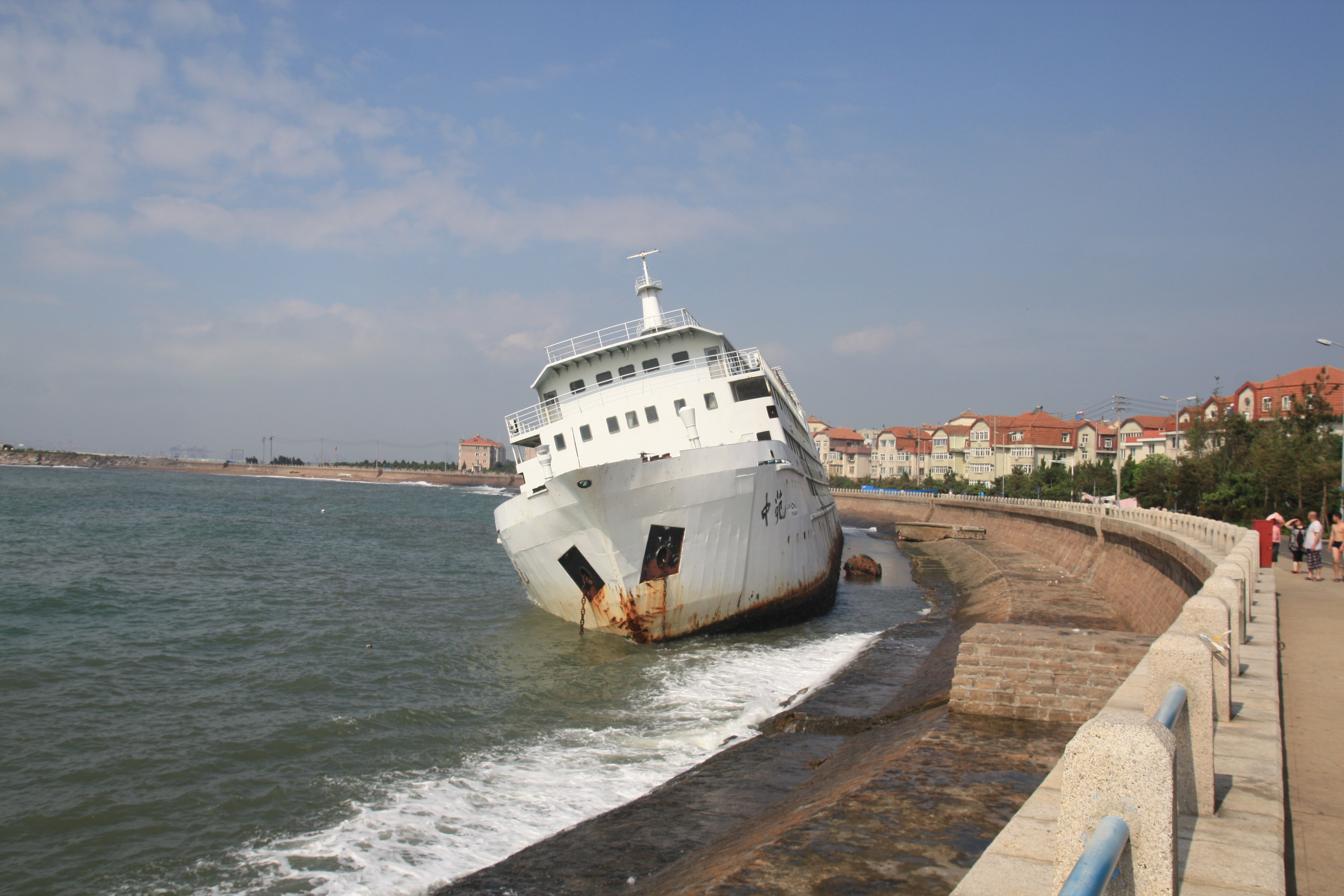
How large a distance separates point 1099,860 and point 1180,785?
218 cm

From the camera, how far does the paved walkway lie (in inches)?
150

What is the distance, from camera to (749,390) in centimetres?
1952

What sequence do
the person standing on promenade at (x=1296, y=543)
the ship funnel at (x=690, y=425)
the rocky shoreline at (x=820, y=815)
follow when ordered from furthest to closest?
the ship funnel at (x=690, y=425)
the person standing on promenade at (x=1296, y=543)
the rocky shoreline at (x=820, y=815)

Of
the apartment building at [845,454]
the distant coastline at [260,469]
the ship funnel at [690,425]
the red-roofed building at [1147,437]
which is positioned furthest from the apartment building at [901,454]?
the ship funnel at [690,425]

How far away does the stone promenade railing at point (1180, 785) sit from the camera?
2.25m

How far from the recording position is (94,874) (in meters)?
7.33

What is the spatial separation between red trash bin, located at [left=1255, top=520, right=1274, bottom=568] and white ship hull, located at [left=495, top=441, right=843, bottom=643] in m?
10.1

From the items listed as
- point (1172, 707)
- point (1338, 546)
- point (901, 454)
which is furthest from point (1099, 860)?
point (901, 454)

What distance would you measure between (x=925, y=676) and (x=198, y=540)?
119 ft

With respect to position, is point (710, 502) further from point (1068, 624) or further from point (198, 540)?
point (198, 540)

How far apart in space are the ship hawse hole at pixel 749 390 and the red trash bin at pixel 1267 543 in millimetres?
11191

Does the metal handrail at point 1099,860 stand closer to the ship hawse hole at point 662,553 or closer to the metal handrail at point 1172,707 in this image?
the metal handrail at point 1172,707

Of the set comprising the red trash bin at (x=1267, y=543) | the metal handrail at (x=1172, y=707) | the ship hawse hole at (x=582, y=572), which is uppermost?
the metal handrail at (x=1172, y=707)

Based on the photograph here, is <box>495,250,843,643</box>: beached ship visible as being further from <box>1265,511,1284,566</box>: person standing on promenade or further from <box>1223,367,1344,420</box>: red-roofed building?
<box>1223,367,1344,420</box>: red-roofed building
